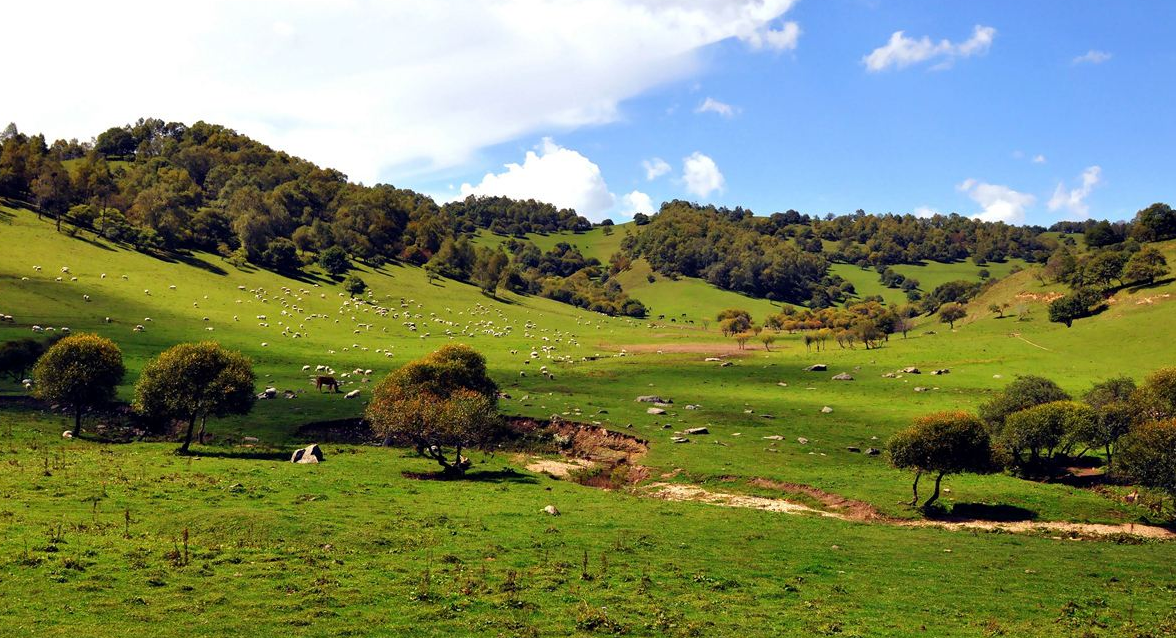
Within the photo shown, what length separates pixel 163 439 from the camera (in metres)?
54.7

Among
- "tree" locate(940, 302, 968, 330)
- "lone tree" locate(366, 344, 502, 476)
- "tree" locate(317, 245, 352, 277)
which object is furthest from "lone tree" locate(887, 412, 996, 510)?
"tree" locate(317, 245, 352, 277)

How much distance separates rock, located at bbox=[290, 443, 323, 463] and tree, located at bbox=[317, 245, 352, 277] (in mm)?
127789

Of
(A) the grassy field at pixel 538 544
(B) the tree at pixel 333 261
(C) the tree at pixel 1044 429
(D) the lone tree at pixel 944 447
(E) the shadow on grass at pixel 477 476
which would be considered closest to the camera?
(A) the grassy field at pixel 538 544

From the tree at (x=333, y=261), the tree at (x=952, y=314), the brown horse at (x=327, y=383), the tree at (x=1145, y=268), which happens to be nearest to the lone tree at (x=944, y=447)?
the brown horse at (x=327, y=383)

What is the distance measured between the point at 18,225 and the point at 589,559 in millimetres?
153581

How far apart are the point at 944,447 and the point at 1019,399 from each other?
2276 centimetres

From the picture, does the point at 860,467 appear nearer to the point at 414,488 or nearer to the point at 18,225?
the point at 414,488

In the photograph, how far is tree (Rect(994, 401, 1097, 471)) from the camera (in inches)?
1976

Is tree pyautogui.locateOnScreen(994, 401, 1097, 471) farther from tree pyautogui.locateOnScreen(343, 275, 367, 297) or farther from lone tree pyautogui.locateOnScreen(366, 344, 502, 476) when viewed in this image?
tree pyautogui.locateOnScreen(343, 275, 367, 297)

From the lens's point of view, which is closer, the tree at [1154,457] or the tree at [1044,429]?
the tree at [1154,457]

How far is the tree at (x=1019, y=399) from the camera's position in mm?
58625

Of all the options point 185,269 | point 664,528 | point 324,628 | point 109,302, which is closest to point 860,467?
point 664,528

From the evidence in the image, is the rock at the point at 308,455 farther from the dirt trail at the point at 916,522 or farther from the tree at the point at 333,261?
the tree at the point at 333,261

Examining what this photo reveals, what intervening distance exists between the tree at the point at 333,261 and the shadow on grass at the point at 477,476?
133100mm
